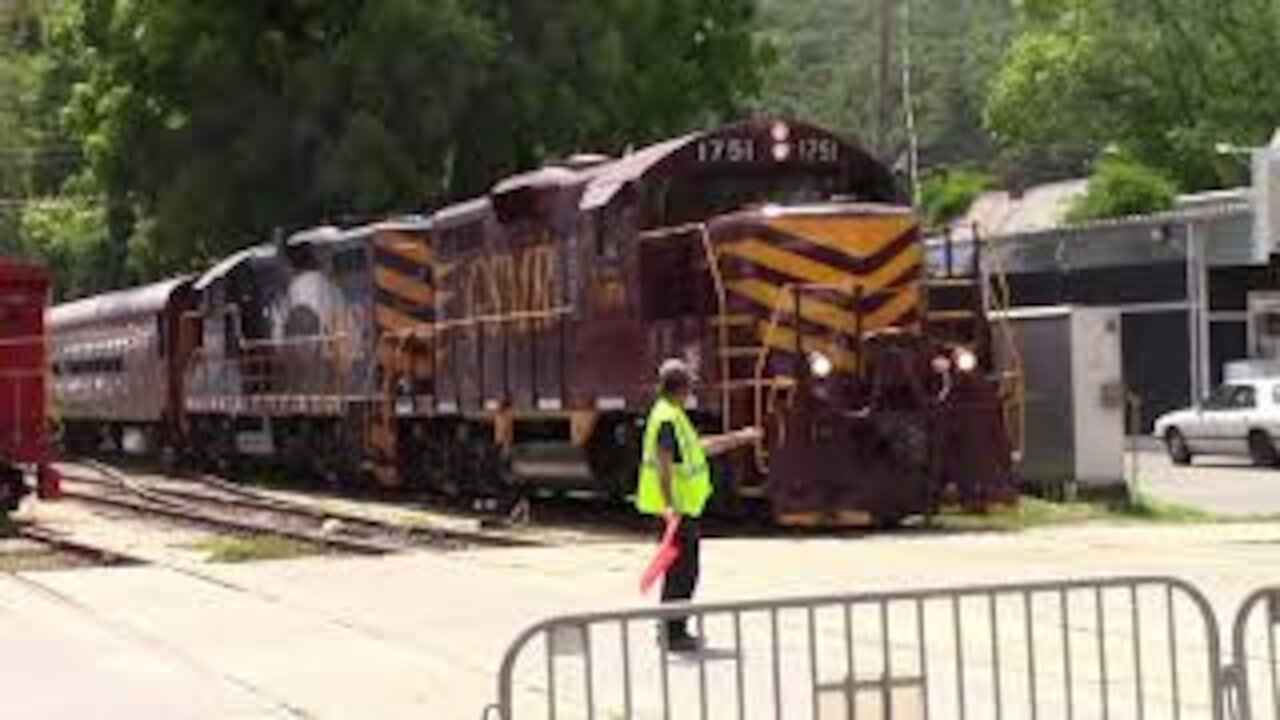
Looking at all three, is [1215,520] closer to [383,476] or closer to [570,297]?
[570,297]

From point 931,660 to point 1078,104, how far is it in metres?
62.3

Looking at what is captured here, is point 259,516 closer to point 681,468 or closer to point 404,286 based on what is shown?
point 404,286

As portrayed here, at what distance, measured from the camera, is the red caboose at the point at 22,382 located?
26922 mm

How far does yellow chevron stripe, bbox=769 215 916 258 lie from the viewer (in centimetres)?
2327

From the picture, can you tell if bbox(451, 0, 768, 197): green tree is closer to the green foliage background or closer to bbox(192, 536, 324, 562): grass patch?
the green foliage background

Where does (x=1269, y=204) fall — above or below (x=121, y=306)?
below

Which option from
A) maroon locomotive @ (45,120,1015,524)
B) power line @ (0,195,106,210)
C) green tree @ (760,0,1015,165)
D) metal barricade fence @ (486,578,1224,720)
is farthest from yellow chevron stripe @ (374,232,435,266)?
green tree @ (760,0,1015,165)

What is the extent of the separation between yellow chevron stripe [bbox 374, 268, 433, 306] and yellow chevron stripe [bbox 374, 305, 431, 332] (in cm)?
23

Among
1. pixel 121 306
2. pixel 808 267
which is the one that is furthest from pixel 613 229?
pixel 121 306

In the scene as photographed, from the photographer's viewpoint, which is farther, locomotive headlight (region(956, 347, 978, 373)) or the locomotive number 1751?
the locomotive number 1751

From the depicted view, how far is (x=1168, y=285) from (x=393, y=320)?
2187cm

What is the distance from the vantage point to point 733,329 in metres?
23.1

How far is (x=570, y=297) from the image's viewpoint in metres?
25.8

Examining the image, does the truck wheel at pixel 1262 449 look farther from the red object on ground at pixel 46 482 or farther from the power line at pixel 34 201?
the power line at pixel 34 201
